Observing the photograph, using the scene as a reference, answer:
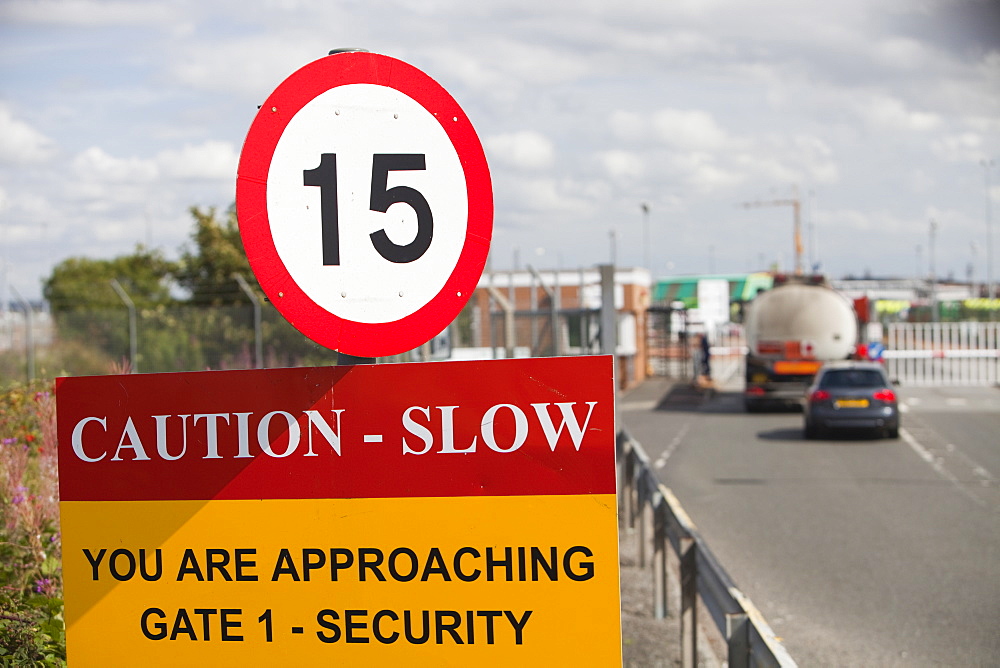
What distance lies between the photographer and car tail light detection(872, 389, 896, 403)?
66.0 ft

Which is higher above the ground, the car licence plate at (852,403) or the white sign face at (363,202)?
the white sign face at (363,202)

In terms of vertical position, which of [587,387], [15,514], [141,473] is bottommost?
[15,514]

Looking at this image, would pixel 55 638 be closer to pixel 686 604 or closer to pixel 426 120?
pixel 426 120

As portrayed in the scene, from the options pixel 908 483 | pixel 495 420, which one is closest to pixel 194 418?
pixel 495 420

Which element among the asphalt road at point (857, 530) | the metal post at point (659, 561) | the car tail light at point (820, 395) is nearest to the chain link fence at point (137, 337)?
the asphalt road at point (857, 530)

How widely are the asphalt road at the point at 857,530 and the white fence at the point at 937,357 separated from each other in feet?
46.2

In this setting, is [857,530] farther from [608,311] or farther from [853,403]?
[853,403]

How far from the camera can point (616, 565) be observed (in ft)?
8.62

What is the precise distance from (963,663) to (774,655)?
3.53 meters

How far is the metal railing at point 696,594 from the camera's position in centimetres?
416

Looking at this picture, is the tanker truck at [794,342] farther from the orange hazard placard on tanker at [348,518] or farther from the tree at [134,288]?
the orange hazard placard on tanker at [348,518]

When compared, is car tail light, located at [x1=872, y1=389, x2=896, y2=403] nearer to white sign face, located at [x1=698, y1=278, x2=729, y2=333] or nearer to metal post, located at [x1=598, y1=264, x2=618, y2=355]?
metal post, located at [x1=598, y1=264, x2=618, y2=355]

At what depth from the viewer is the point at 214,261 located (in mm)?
27594

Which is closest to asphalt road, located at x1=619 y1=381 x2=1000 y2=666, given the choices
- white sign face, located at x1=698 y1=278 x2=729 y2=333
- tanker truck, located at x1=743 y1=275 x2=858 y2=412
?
tanker truck, located at x1=743 y1=275 x2=858 y2=412
